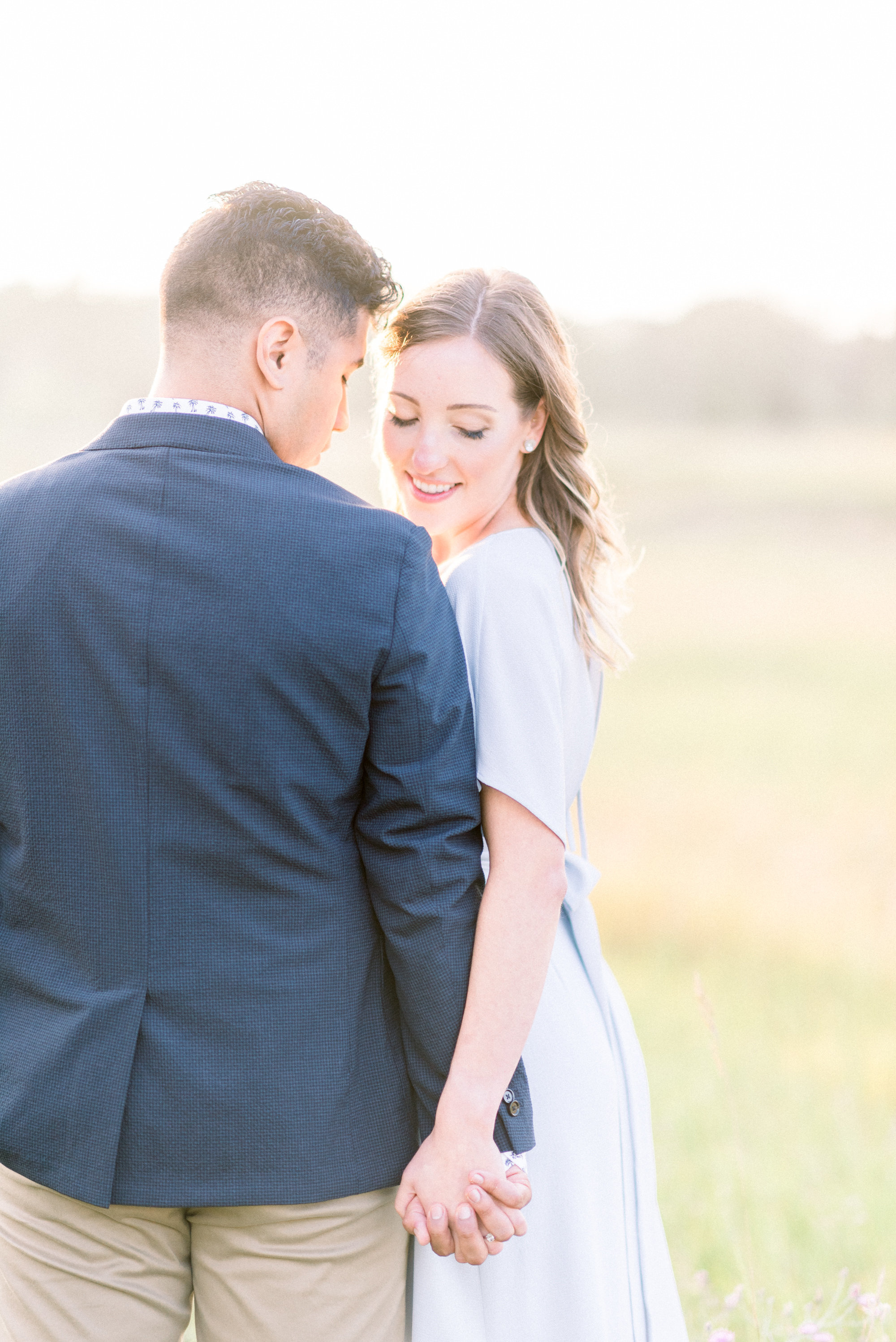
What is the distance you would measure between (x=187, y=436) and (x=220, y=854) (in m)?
0.52

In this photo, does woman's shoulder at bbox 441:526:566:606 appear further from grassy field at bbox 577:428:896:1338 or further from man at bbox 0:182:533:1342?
grassy field at bbox 577:428:896:1338

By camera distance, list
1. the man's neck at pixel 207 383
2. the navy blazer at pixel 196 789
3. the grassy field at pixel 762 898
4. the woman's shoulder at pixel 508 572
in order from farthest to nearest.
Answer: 1. the grassy field at pixel 762 898
2. the woman's shoulder at pixel 508 572
3. the man's neck at pixel 207 383
4. the navy blazer at pixel 196 789

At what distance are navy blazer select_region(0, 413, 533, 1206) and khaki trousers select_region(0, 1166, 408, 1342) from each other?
87mm

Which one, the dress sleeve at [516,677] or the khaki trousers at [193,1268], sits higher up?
the dress sleeve at [516,677]

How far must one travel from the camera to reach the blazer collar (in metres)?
1.51

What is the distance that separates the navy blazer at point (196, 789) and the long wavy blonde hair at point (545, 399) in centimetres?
58

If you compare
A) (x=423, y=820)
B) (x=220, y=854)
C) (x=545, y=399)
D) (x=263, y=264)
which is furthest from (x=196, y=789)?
(x=545, y=399)

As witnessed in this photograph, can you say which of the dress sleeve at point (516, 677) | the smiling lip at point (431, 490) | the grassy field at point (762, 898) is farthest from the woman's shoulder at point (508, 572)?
the grassy field at point (762, 898)

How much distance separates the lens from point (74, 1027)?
1467 millimetres

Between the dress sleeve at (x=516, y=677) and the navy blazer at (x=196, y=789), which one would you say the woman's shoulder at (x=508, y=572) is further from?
the navy blazer at (x=196, y=789)

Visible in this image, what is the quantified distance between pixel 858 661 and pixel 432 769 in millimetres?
26914

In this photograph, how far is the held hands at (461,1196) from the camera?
1.53 m

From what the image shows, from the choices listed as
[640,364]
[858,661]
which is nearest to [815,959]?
[858,661]

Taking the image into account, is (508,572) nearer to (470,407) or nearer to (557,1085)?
(470,407)
